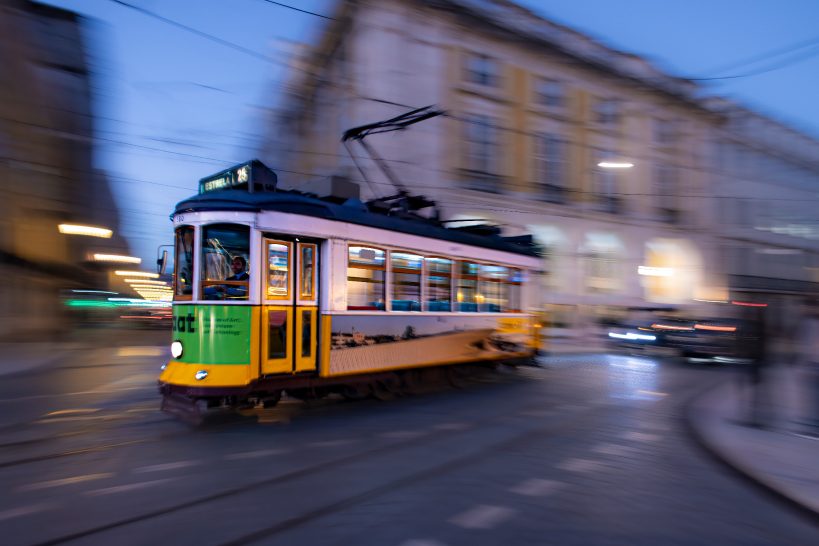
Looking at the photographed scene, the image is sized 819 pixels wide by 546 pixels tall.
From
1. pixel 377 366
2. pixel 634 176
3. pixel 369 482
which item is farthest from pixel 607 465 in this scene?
pixel 634 176

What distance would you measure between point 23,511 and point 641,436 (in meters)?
6.87

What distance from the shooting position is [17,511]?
175 inches

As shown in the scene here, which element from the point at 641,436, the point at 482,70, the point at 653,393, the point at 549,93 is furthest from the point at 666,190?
the point at 641,436

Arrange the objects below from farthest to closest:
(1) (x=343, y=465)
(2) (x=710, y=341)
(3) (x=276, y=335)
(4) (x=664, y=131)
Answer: (4) (x=664, y=131)
(2) (x=710, y=341)
(3) (x=276, y=335)
(1) (x=343, y=465)

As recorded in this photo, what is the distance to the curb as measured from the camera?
4.80 meters

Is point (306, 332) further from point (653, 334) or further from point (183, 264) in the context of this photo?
point (653, 334)

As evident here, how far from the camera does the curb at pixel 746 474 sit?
189 inches

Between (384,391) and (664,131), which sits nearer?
(384,391)

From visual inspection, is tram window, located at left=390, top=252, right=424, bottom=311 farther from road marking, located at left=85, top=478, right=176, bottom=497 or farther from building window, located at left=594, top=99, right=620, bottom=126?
building window, located at left=594, top=99, right=620, bottom=126

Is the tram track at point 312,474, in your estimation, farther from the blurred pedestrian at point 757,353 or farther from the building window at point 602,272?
the building window at point 602,272

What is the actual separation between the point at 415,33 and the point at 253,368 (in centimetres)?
1929

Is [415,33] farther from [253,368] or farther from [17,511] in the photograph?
[17,511]

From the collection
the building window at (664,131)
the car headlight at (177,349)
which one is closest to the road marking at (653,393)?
the car headlight at (177,349)

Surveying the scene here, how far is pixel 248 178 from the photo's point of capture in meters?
8.20
